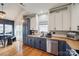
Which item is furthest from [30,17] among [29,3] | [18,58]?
[18,58]

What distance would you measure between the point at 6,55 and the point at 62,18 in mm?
1186

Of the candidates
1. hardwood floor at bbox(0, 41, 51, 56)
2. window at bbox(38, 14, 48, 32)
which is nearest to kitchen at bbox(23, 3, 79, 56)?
window at bbox(38, 14, 48, 32)

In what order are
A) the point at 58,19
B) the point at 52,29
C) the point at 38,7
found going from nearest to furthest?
the point at 38,7
the point at 52,29
the point at 58,19

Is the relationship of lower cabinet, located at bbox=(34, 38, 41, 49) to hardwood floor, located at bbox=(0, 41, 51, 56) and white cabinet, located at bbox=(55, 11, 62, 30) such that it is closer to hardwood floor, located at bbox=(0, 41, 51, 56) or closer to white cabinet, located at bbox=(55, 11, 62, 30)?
hardwood floor, located at bbox=(0, 41, 51, 56)

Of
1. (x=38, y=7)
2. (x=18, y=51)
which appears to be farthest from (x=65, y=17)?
(x=18, y=51)

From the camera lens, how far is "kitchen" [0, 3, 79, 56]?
5.59 feet

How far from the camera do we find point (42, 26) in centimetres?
186

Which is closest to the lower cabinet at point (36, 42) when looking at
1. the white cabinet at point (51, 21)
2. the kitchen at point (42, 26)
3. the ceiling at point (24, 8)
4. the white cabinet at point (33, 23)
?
the kitchen at point (42, 26)

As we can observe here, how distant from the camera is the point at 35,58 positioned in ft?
5.23

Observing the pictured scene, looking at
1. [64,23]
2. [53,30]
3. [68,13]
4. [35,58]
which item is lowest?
[35,58]

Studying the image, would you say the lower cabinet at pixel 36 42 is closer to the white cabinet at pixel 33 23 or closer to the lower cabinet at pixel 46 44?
the lower cabinet at pixel 46 44

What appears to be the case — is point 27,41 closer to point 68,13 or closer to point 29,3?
point 29,3

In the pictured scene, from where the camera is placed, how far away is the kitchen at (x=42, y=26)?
1703mm

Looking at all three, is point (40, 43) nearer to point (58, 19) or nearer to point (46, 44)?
point (46, 44)
